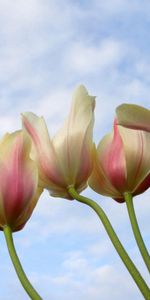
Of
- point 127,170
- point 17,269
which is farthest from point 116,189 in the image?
point 17,269

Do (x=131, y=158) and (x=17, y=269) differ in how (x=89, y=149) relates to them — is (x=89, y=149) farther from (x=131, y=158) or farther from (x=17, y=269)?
(x=17, y=269)

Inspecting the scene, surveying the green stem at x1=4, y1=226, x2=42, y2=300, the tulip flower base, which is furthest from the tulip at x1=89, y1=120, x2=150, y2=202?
the green stem at x1=4, y1=226, x2=42, y2=300

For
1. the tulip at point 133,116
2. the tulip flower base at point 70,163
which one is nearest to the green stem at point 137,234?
the tulip flower base at point 70,163

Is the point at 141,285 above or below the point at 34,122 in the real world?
below

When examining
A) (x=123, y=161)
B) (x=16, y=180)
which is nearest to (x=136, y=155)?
(x=123, y=161)

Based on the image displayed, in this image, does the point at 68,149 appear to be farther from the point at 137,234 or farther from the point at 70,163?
the point at 137,234

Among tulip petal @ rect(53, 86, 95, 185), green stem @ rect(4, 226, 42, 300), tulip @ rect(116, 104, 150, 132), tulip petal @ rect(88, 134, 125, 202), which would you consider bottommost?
green stem @ rect(4, 226, 42, 300)

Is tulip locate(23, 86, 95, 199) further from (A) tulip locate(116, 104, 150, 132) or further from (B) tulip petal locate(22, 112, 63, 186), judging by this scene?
(A) tulip locate(116, 104, 150, 132)

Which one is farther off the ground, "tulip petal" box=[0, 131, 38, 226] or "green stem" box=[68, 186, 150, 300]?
"tulip petal" box=[0, 131, 38, 226]
